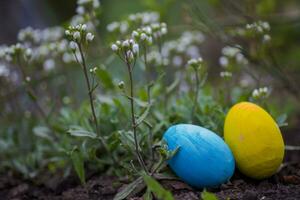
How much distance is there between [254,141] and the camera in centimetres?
166

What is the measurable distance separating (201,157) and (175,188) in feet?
0.56

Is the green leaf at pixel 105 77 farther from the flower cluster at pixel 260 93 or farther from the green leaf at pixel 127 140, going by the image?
the flower cluster at pixel 260 93

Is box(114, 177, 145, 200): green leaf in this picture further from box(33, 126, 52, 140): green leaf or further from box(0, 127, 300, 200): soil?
box(33, 126, 52, 140): green leaf

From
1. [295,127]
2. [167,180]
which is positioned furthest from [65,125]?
[295,127]

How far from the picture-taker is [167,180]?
69.1 inches

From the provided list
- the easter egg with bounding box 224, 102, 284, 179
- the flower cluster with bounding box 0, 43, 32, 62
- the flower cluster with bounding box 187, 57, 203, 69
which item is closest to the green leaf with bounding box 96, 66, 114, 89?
the flower cluster with bounding box 0, 43, 32, 62

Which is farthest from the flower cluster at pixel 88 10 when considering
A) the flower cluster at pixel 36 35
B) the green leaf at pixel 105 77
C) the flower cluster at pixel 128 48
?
the flower cluster at pixel 128 48

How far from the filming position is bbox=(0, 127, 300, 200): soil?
1.62 meters

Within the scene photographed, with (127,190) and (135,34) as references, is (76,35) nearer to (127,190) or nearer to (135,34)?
(135,34)

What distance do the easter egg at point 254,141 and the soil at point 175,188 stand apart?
80 millimetres

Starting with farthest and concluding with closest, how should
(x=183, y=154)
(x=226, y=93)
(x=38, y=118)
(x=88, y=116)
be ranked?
(x=38, y=118)
(x=226, y=93)
(x=88, y=116)
(x=183, y=154)

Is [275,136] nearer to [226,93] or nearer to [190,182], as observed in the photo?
[190,182]

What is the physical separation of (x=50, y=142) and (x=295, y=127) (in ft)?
4.35

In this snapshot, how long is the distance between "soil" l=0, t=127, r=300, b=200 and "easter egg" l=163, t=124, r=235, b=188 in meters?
0.06
